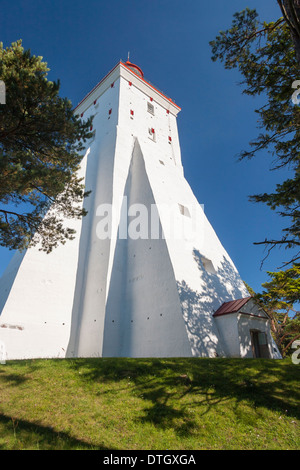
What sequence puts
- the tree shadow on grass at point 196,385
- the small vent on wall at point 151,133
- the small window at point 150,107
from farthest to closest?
the small window at point 150,107, the small vent on wall at point 151,133, the tree shadow on grass at point 196,385

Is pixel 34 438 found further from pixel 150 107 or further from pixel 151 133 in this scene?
pixel 150 107

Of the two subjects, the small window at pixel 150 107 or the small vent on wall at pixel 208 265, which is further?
the small window at pixel 150 107

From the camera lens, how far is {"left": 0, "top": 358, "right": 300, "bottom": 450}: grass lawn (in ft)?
14.9

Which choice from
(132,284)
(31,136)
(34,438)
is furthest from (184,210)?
(34,438)

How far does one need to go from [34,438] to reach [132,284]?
29.8ft

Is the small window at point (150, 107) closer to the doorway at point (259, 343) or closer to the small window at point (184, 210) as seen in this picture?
the small window at point (184, 210)

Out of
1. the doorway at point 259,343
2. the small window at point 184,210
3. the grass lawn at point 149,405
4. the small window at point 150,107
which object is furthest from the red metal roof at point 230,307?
the small window at point 150,107

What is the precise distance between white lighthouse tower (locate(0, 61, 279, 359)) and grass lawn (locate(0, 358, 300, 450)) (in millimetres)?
3148

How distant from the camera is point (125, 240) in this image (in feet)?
48.3

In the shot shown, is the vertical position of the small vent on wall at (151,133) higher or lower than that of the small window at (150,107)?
lower

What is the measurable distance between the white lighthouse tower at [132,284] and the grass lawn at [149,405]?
3.15 metres

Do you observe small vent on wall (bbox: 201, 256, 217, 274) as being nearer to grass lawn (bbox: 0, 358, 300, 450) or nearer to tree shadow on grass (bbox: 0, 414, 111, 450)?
grass lawn (bbox: 0, 358, 300, 450)

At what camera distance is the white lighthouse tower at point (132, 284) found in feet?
36.3

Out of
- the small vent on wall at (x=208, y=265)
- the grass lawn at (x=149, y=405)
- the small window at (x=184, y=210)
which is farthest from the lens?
the small window at (x=184, y=210)
